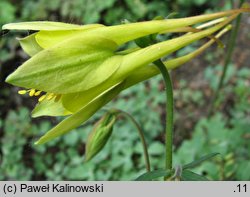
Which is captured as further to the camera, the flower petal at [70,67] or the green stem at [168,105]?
the green stem at [168,105]

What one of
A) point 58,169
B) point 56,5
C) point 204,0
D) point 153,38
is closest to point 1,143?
point 58,169

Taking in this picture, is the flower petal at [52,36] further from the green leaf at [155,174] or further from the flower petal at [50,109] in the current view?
the green leaf at [155,174]

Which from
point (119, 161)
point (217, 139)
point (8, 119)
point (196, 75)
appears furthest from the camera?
point (196, 75)

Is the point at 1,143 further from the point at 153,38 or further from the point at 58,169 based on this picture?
the point at 153,38

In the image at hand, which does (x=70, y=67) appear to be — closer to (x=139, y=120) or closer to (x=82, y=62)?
(x=82, y=62)

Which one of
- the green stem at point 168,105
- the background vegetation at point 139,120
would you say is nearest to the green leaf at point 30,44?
the green stem at point 168,105
